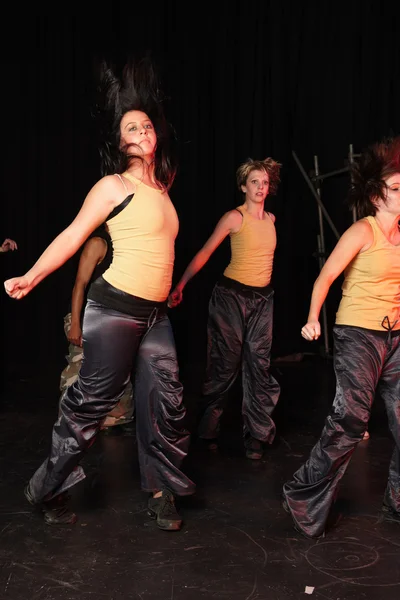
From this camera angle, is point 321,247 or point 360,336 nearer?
point 360,336

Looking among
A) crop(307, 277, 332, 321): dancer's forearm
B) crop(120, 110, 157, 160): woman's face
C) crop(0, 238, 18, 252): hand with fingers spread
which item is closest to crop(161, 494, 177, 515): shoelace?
crop(307, 277, 332, 321): dancer's forearm

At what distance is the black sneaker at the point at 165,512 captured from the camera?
2.79 meters

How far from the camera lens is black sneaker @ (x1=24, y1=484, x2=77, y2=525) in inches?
112

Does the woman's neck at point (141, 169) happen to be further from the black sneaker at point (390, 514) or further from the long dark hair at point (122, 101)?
the black sneaker at point (390, 514)

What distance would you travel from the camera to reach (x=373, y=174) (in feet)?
9.45

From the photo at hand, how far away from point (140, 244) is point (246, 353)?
4.31 ft

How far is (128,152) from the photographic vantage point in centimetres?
283

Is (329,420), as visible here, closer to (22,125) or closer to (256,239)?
(256,239)

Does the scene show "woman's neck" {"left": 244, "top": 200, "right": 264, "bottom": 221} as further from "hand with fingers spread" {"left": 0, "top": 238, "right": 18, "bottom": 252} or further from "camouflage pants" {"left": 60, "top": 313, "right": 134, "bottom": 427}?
"hand with fingers spread" {"left": 0, "top": 238, "right": 18, "bottom": 252}

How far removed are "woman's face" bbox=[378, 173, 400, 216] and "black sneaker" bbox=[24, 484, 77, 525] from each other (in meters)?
1.63

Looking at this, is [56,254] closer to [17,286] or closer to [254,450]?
[17,286]

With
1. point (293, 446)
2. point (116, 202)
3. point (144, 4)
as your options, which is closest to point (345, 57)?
point (144, 4)

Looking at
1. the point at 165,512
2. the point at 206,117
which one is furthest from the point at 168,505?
the point at 206,117

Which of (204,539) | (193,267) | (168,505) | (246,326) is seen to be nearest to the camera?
(204,539)
